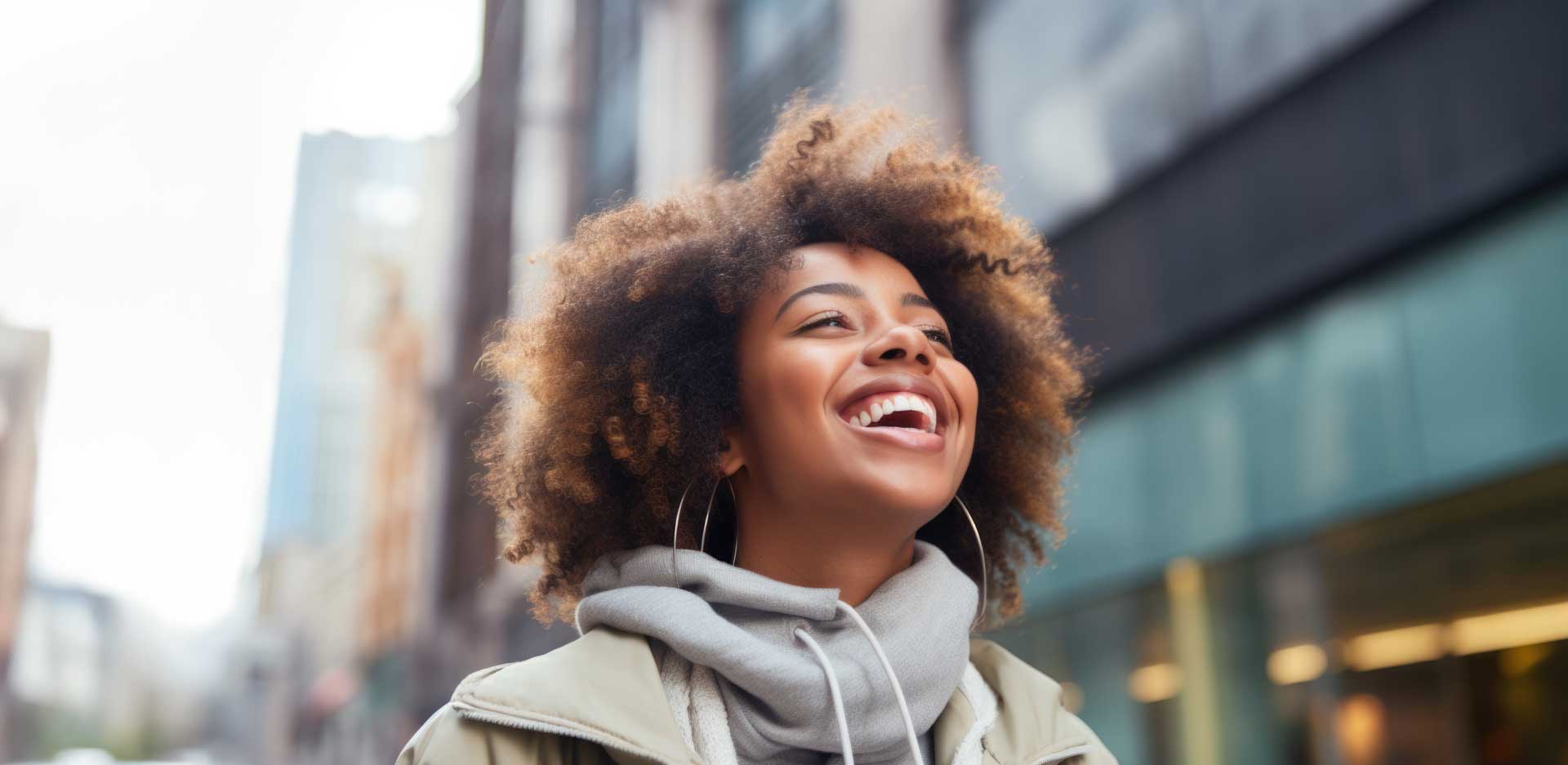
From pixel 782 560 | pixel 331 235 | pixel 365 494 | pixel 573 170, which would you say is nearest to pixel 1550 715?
pixel 782 560

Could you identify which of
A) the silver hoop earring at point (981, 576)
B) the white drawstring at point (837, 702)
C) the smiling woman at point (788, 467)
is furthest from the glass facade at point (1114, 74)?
the white drawstring at point (837, 702)

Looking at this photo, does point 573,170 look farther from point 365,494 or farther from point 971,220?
point 365,494

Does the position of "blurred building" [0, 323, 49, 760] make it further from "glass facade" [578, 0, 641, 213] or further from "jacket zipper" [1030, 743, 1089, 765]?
"jacket zipper" [1030, 743, 1089, 765]

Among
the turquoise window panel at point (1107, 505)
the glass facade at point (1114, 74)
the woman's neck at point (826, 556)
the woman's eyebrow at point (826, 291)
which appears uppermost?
the glass facade at point (1114, 74)

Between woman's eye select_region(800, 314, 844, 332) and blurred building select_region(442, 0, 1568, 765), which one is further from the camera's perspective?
blurred building select_region(442, 0, 1568, 765)

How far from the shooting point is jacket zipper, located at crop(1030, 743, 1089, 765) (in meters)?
2.23

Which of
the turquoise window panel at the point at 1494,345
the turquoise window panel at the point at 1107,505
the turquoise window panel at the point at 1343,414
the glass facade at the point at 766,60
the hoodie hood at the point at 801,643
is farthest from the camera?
the glass facade at the point at 766,60

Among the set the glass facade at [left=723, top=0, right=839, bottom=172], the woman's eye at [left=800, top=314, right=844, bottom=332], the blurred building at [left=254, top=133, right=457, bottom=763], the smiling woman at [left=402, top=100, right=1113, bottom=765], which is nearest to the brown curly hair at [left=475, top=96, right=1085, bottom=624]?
the smiling woman at [left=402, top=100, right=1113, bottom=765]

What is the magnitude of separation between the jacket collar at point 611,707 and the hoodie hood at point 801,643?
48 millimetres

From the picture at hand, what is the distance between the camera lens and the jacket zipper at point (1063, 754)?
2227 mm

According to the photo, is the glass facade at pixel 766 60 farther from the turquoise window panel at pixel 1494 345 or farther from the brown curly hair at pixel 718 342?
the brown curly hair at pixel 718 342

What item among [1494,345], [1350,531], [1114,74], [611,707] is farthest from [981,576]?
[1114,74]

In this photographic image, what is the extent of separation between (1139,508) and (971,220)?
5.59m

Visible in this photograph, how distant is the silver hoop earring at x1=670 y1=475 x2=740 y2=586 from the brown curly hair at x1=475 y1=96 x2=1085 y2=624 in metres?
0.03
